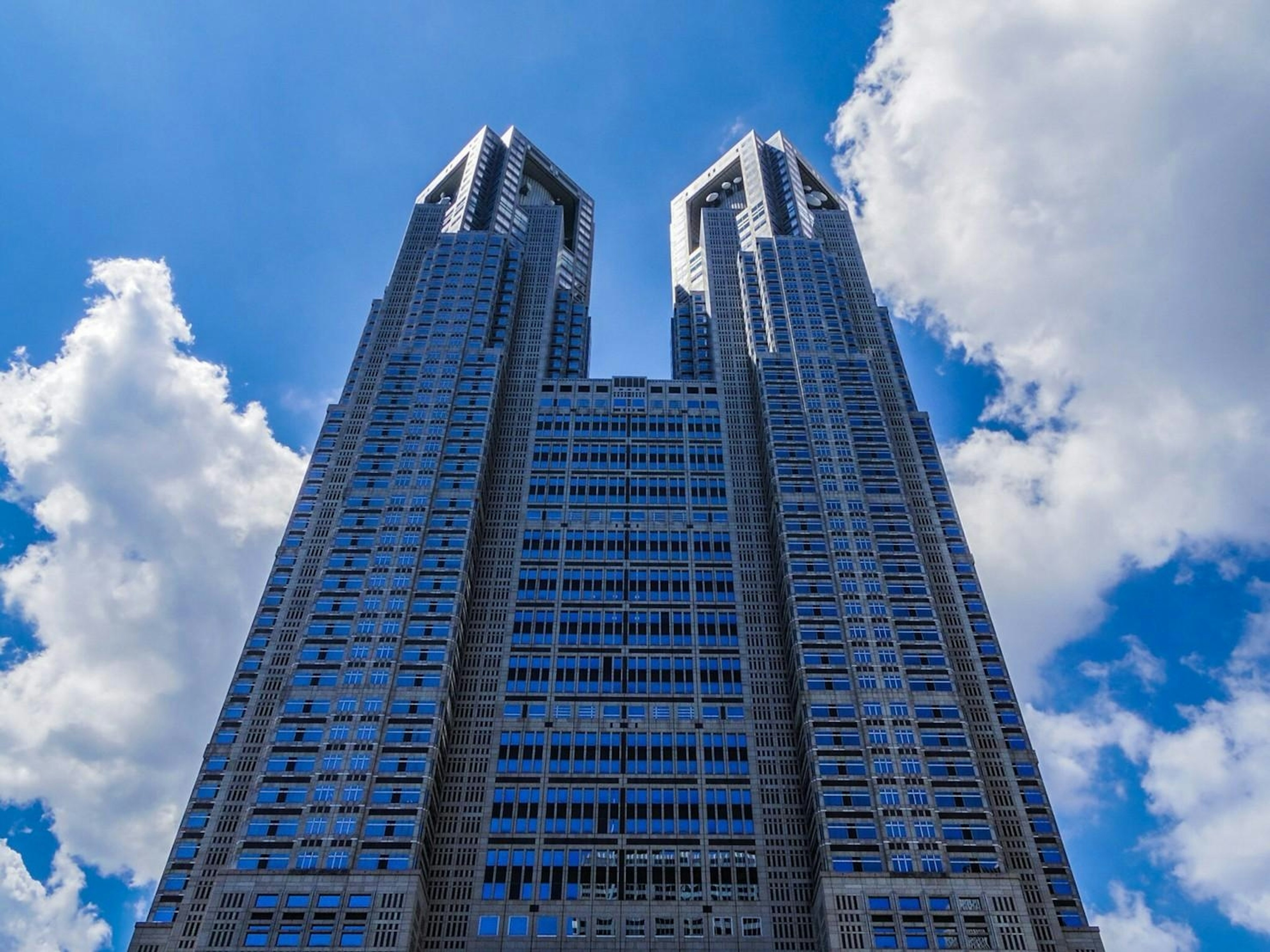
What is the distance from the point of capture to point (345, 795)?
291 ft

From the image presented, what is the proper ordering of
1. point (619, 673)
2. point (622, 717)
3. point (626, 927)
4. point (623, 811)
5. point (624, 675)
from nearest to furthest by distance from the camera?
point (626, 927) < point (623, 811) < point (622, 717) < point (624, 675) < point (619, 673)

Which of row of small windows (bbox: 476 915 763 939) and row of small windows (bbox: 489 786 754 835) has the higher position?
row of small windows (bbox: 489 786 754 835)

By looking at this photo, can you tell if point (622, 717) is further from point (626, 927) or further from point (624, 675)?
point (626, 927)

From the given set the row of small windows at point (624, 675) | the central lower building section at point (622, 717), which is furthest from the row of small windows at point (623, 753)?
the row of small windows at point (624, 675)

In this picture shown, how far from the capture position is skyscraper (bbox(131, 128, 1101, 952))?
84.4 meters

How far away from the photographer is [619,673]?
343 ft

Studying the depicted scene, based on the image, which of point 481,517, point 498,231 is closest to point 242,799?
point 481,517

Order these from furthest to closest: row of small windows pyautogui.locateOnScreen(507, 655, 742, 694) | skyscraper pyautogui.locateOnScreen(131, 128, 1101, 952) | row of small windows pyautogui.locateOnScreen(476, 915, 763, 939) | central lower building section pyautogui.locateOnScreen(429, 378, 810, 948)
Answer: row of small windows pyautogui.locateOnScreen(507, 655, 742, 694)
central lower building section pyautogui.locateOnScreen(429, 378, 810, 948)
row of small windows pyautogui.locateOnScreen(476, 915, 763, 939)
skyscraper pyautogui.locateOnScreen(131, 128, 1101, 952)

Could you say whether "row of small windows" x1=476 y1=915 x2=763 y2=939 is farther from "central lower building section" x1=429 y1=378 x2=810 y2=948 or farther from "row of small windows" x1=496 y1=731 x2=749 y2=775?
"row of small windows" x1=496 y1=731 x2=749 y2=775

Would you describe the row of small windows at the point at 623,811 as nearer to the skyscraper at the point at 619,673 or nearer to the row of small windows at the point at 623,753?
the skyscraper at the point at 619,673

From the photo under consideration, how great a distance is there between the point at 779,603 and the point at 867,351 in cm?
4690

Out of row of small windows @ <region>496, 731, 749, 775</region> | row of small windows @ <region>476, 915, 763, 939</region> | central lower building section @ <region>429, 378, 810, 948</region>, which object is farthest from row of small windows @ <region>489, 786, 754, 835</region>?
row of small windows @ <region>476, 915, 763, 939</region>

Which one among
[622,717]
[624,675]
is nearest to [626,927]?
[622,717]

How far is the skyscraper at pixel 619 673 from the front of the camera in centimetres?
8444
